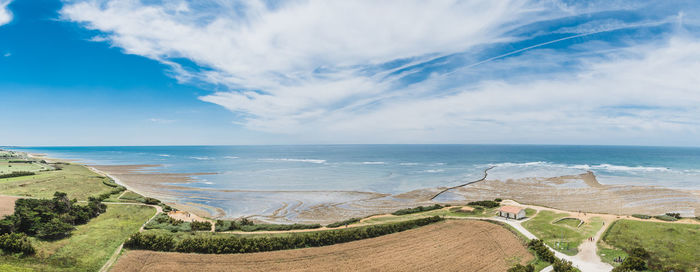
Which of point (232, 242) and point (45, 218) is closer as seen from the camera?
point (232, 242)

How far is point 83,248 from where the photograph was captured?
27844 millimetres

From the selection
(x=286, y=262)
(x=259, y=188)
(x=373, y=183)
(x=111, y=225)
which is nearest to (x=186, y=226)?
(x=111, y=225)

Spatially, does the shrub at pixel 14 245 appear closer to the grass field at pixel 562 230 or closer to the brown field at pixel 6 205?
the brown field at pixel 6 205

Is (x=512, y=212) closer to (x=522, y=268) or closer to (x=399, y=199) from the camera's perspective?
(x=522, y=268)

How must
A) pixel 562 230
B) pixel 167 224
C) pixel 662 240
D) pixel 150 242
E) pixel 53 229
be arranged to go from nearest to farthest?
→ pixel 53 229 < pixel 150 242 < pixel 662 240 < pixel 562 230 < pixel 167 224

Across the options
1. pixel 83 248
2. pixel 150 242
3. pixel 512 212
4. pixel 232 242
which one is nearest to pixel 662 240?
pixel 512 212

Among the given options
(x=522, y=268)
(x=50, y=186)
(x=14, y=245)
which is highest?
(x=50, y=186)

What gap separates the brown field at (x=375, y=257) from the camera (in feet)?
86.0

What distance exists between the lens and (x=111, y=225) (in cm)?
3491

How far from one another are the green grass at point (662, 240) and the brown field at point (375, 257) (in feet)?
37.0

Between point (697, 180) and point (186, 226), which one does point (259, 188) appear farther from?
point (697, 180)

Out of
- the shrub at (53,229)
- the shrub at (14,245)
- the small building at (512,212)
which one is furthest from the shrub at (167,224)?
the small building at (512,212)

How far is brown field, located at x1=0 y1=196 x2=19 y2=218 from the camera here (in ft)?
112

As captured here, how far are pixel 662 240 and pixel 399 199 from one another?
119 feet
